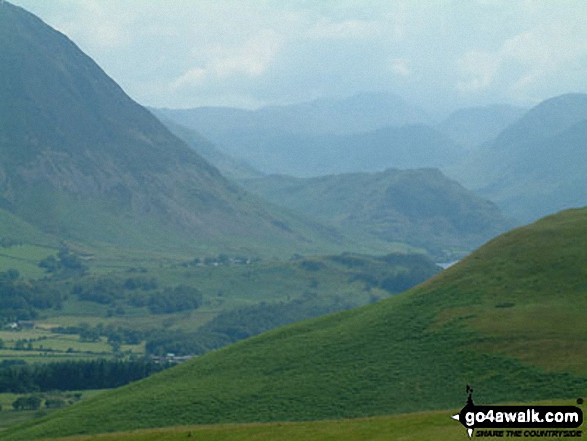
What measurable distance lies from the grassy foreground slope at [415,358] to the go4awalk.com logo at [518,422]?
46853 millimetres

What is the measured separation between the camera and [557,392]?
391 feet

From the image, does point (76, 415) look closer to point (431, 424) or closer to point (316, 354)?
point (316, 354)

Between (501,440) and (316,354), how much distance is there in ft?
296

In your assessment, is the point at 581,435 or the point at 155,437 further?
the point at 155,437

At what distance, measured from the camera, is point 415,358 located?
5655 inches

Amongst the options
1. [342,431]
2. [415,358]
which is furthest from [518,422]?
[415,358]

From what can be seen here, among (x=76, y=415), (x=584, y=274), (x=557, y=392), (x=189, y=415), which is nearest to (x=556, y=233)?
(x=584, y=274)

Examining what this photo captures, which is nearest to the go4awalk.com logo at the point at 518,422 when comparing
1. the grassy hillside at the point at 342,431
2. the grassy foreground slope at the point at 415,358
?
the grassy hillside at the point at 342,431

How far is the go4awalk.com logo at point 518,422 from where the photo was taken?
6944 cm

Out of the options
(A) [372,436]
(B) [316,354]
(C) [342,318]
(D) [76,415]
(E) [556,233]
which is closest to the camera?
(A) [372,436]

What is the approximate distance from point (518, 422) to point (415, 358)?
7315 cm

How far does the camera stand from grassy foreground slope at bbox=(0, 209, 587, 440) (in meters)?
129

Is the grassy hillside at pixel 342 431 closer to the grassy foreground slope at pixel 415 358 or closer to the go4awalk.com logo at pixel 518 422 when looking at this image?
the go4awalk.com logo at pixel 518 422

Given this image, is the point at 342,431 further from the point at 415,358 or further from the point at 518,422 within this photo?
the point at 415,358
